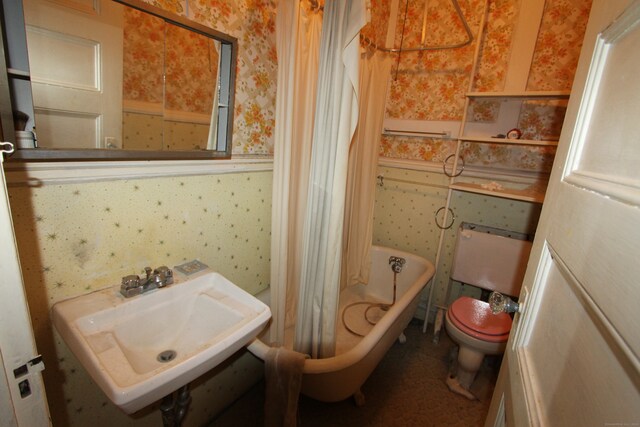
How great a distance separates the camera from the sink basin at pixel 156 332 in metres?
0.73

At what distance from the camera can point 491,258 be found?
6.86ft

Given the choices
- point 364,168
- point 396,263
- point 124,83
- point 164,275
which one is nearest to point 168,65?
point 124,83

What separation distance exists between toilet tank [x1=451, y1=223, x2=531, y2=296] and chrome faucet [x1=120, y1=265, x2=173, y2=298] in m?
2.00

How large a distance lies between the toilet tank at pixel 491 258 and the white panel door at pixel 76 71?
224 cm

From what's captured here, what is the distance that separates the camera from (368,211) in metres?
2.11

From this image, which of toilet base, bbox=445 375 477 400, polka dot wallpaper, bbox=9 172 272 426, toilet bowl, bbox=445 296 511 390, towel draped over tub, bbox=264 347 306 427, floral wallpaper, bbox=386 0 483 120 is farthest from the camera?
floral wallpaper, bbox=386 0 483 120

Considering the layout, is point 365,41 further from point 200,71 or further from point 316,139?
point 200,71

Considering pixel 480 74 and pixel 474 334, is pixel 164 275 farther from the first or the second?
pixel 480 74

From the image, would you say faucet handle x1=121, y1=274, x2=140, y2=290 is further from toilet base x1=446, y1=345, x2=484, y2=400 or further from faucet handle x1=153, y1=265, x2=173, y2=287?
toilet base x1=446, y1=345, x2=484, y2=400

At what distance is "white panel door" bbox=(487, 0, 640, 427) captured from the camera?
0.33 metres

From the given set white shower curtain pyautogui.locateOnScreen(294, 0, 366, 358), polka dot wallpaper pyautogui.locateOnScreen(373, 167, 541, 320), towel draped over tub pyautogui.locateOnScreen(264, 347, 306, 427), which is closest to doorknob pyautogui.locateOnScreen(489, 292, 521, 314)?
white shower curtain pyautogui.locateOnScreen(294, 0, 366, 358)

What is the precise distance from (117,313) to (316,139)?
986mm

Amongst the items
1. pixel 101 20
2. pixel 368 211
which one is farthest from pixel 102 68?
pixel 368 211

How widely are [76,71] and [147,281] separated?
73cm
